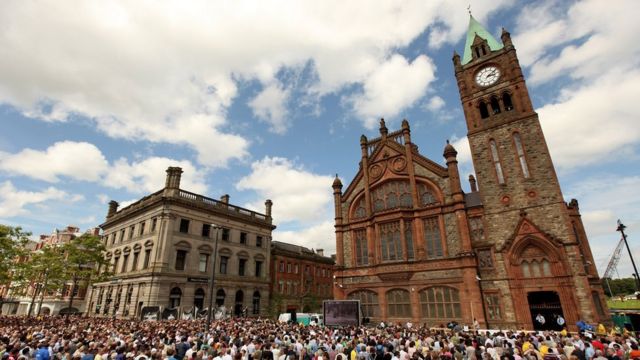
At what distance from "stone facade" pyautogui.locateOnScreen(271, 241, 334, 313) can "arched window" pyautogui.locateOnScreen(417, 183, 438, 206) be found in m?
25.6

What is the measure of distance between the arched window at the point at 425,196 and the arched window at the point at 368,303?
35.8ft

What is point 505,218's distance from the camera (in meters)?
29.2

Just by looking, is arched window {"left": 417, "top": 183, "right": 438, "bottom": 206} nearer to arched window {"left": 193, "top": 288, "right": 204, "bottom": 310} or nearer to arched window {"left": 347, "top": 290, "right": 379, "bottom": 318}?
arched window {"left": 347, "top": 290, "right": 379, "bottom": 318}

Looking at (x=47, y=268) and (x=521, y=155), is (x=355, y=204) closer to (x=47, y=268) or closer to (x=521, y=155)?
(x=521, y=155)

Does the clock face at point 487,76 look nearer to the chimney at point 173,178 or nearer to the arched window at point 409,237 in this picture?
the arched window at point 409,237

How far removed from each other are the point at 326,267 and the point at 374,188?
96.1ft

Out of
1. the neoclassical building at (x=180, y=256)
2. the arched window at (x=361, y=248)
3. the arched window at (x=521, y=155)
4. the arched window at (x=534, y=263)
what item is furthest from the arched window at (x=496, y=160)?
the neoclassical building at (x=180, y=256)

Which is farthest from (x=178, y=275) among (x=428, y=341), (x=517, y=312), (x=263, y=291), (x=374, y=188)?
(x=517, y=312)

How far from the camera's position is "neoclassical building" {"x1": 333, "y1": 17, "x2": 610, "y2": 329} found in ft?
86.9

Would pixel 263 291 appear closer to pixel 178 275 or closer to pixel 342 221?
pixel 178 275

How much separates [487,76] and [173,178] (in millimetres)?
37500

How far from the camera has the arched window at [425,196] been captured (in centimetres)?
3318

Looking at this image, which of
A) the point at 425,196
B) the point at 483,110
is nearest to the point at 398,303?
the point at 425,196

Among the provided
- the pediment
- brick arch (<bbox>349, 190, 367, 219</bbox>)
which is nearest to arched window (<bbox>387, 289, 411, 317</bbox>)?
brick arch (<bbox>349, 190, 367, 219</bbox>)
